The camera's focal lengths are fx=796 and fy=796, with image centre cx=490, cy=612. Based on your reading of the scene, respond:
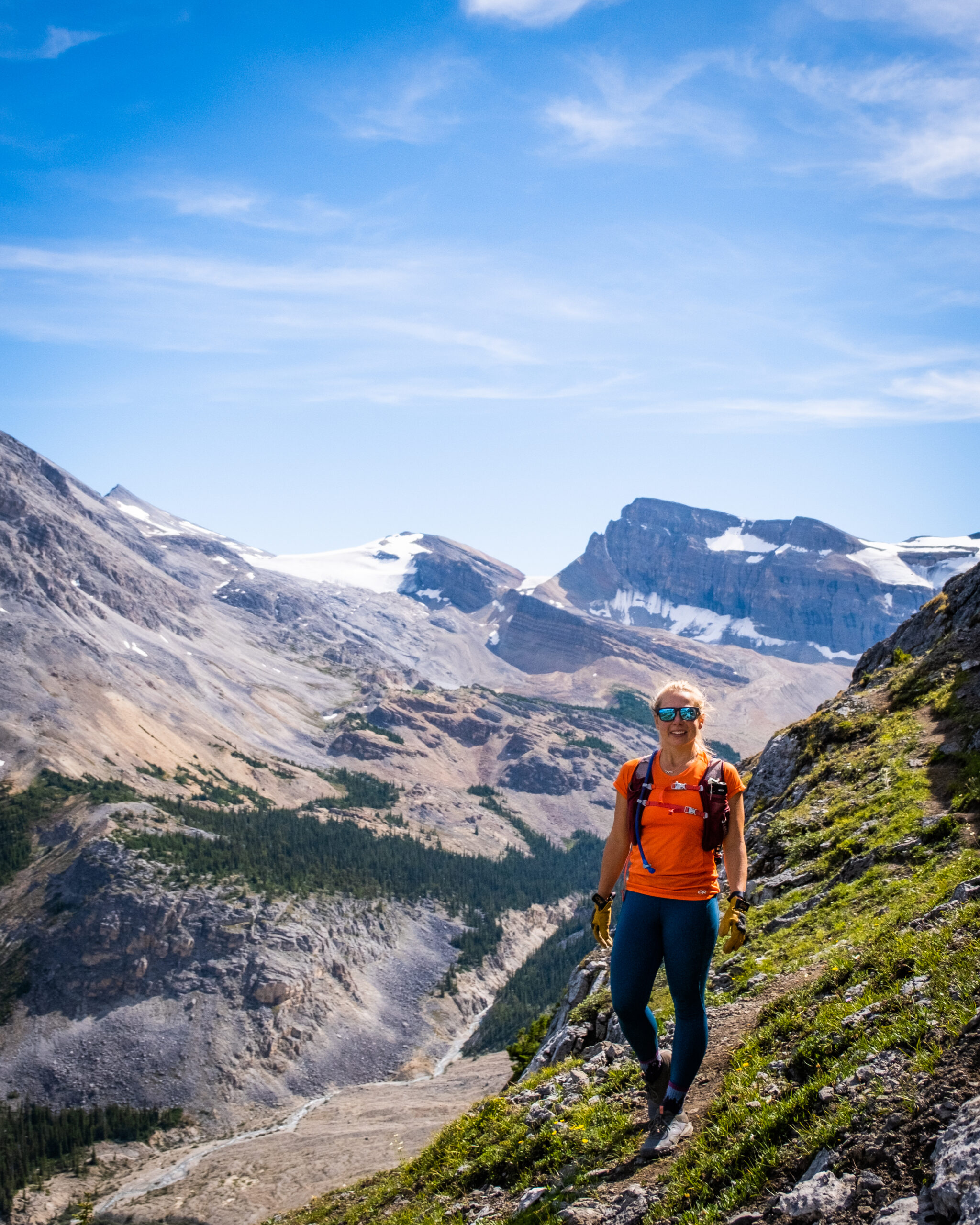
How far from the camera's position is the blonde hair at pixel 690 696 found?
8688mm

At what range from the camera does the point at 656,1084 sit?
888 cm

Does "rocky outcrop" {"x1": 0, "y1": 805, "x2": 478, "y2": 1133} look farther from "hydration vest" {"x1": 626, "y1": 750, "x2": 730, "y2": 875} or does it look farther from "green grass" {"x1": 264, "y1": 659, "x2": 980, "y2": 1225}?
"hydration vest" {"x1": 626, "y1": 750, "x2": 730, "y2": 875}

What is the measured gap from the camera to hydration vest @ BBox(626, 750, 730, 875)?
822cm

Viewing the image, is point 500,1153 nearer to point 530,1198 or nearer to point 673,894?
point 530,1198

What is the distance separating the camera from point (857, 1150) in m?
6.08

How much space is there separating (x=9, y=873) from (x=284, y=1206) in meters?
84.0

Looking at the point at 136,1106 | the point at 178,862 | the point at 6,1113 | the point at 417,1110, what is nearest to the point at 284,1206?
the point at 417,1110

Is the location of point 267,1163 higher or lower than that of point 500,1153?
lower

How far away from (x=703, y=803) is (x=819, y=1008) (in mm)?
3182

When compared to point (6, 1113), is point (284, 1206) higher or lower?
higher

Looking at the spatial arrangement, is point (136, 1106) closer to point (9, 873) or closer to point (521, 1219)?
point (9, 873)

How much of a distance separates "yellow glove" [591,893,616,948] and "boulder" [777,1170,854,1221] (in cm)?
332

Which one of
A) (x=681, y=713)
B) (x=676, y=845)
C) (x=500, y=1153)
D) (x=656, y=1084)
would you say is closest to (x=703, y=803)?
(x=676, y=845)

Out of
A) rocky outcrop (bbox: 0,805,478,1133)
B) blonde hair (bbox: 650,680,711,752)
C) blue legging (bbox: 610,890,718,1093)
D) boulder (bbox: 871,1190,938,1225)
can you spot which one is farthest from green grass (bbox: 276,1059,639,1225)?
rocky outcrop (bbox: 0,805,478,1133)
